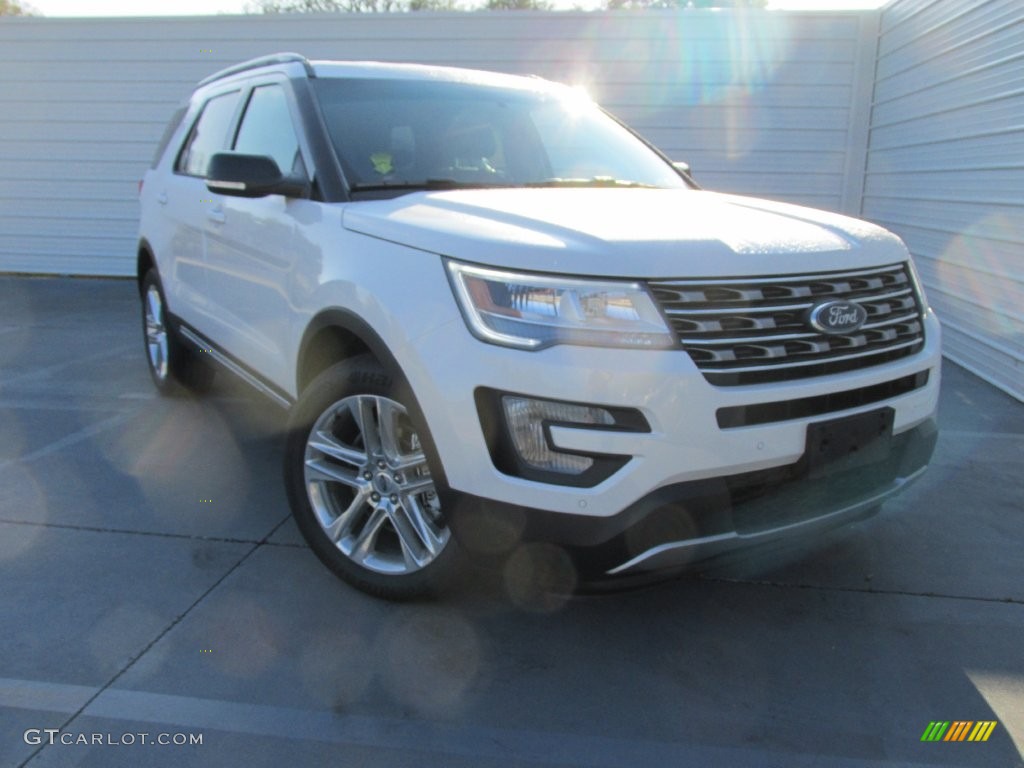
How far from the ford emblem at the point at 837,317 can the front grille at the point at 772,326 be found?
18 mm

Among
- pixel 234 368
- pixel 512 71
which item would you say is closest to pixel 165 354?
pixel 234 368

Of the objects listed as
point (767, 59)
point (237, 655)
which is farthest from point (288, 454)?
point (767, 59)

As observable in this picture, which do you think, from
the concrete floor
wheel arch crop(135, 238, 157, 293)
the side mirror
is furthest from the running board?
the side mirror

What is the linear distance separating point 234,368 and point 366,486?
1585mm

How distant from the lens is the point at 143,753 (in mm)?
2332

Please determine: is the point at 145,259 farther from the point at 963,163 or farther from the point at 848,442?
the point at 963,163

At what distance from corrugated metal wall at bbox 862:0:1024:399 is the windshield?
331 cm

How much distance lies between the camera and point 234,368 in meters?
4.29

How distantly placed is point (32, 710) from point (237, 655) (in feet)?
1.87

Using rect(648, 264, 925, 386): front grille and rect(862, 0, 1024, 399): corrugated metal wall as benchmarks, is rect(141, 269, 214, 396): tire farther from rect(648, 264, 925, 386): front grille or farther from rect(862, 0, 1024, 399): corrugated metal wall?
rect(862, 0, 1024, 399): corrugated metal wall

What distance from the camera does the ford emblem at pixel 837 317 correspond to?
2596mm

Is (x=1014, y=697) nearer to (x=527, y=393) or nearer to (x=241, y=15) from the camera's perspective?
(x=527, y=393)

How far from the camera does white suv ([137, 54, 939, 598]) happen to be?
2377 millimetres

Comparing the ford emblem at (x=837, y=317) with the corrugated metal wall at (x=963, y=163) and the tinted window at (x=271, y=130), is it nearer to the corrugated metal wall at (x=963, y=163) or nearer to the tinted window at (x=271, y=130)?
the tinted window at (x=271, y=130)
